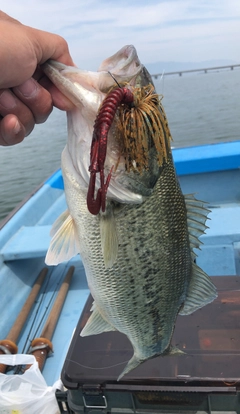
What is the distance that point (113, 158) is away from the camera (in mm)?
1336

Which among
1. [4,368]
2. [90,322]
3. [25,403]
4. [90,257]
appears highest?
[90,257]

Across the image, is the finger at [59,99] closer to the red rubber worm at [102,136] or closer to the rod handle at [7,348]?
the red rubber worm at [102,136]

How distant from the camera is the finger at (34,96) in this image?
4.40 feet

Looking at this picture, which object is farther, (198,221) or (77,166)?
(198,221)

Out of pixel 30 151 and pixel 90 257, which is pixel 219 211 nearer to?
pixel 90 257

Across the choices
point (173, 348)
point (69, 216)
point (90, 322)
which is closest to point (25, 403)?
point (90, 322)

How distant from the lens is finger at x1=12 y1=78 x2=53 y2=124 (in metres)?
1.34

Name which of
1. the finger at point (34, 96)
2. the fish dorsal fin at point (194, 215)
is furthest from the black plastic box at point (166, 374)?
the finger at point (34, 96)

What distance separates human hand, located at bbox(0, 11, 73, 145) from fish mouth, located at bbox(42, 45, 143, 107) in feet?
0.18

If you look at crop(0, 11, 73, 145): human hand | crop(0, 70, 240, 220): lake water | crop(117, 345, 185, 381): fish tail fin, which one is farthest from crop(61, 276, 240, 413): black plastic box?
crop(0, 70, 240, 220): lake water

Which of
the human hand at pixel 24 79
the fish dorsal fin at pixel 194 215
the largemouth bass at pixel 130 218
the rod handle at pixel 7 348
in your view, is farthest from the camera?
the rod handle at pixel 7 348

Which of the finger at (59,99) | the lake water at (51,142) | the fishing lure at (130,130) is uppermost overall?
the finger at (59,99)

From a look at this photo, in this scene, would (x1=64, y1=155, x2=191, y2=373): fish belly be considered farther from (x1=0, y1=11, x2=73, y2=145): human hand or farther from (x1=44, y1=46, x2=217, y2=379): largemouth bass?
(x1=0, y1=11, x2=73, y2=145): human hand

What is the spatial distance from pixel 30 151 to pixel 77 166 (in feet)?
41.8
